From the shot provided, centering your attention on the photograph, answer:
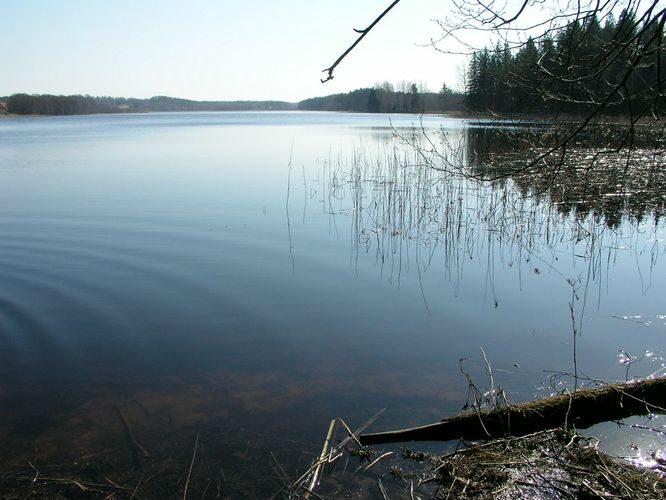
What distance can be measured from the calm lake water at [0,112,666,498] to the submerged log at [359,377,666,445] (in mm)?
266

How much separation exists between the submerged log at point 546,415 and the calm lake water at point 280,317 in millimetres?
266

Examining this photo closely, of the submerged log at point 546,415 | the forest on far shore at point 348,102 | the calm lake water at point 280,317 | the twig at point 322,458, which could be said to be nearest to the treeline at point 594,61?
the submerged log at point 546,415

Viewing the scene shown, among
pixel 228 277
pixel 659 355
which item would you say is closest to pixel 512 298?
pixel 659 355

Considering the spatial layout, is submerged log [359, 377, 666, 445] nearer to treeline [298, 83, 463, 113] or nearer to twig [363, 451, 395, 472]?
twig [363, 451, 395, 472]

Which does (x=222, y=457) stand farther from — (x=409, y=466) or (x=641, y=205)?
(x=641, y=205)

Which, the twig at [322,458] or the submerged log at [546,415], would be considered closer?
the twig at [322,458]

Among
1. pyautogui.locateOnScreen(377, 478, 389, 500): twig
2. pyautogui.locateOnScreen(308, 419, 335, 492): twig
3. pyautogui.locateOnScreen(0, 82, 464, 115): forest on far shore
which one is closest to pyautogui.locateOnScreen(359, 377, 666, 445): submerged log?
pyautogui.locateOnScreen(308, 419, 335, 492): twig

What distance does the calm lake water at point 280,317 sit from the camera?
3.65m

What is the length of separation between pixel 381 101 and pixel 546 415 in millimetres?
100624

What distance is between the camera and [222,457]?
3.30 m

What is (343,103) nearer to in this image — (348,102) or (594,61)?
(348,102)

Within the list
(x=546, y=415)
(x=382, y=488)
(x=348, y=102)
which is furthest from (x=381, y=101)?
(x=382, y=488)

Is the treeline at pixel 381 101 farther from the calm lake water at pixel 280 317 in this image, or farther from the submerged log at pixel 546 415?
the submerged log at pixel 546 415

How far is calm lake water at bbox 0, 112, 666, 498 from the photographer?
365cm
